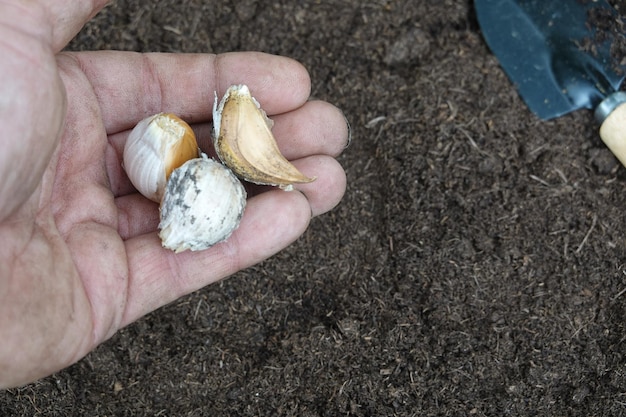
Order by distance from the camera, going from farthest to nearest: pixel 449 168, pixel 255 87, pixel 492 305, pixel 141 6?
pixel 141 6 < pixel 449 168 < pixel 492 305 < pixel 255 87

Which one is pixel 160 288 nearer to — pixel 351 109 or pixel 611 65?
pixel 351 109

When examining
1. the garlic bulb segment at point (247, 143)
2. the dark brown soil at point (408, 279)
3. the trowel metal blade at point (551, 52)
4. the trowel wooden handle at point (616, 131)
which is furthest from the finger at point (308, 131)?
the trowel wooden handle at point (616, 131)

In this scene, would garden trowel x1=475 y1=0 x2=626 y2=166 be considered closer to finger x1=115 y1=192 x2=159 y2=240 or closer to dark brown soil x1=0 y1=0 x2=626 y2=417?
dark brown soil x1=0 y1=0 x2=626 y2=417

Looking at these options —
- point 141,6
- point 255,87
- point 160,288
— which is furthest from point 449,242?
point 141,6

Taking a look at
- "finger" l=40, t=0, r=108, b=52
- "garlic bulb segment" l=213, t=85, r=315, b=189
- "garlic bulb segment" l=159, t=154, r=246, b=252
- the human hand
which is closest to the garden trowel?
the human hand

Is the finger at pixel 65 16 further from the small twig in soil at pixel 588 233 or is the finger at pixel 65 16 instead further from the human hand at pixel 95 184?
the small twig in soil at pixel 588 233

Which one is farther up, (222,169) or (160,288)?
(222,169)

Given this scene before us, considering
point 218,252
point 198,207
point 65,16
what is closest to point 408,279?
point 218,252
